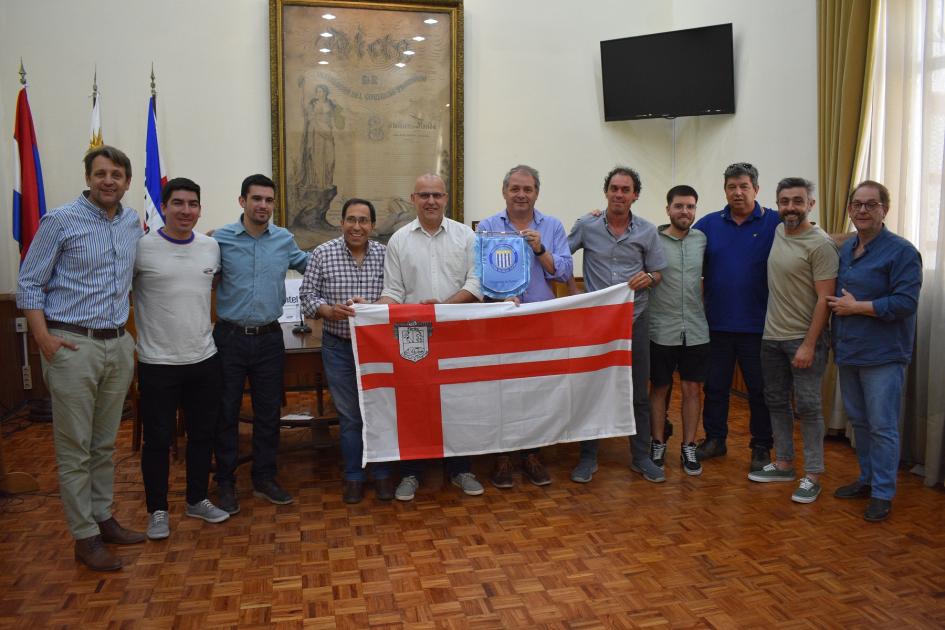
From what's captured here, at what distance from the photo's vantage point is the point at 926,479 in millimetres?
3527

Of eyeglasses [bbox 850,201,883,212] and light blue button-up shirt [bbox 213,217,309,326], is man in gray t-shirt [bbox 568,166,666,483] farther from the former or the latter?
light blue button-up shirt [bbox 213,217,309,326]

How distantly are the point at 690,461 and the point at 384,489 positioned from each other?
1.54 metres

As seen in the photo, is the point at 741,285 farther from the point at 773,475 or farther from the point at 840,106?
the point at 840,106

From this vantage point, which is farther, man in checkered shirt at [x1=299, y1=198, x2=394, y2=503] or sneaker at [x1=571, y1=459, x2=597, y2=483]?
sneaker at [x1=571, y1=459, x2=597, y2=483]

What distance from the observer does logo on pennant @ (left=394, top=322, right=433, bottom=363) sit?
3236 millimetres

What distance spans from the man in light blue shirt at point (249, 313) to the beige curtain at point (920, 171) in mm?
3136

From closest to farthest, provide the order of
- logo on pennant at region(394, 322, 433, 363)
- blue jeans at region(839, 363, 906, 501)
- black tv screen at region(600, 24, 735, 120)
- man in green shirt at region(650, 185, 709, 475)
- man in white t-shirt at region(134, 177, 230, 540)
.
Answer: man in white t-shirt at region(134, 177, 230, 540), blue jeans at region(839, 363, 906, 501), logo on pennant at region(394, 322, 433, 363), man in green shirt at region(650, 185, 709, 475), black tv screen at region(600, 24, 735, 120)

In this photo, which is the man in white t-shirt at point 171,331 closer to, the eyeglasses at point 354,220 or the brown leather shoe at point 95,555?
the brown leather shoe at point 95,555

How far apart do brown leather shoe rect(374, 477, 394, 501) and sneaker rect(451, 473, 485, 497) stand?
1.07ft

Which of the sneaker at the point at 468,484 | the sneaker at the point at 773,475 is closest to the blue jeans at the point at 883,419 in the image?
the sneaker at the point at 773,475

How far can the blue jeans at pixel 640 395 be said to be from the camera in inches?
139

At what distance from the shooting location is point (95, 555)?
2652mm

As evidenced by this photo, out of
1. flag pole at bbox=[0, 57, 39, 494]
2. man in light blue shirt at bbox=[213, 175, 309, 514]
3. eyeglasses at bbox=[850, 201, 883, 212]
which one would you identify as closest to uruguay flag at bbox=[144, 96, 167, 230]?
flag pole at bbox=[0, 57, 39, 494]

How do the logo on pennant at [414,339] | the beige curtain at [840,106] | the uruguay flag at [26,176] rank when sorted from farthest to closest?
the uruguay flag at [26,176]
the beige curtain at [840,106]
the logo on pennant at [414,339]
